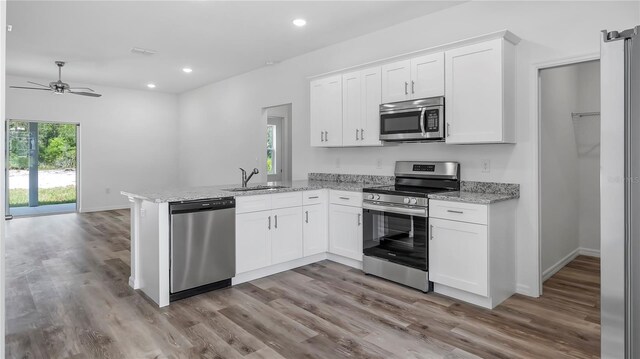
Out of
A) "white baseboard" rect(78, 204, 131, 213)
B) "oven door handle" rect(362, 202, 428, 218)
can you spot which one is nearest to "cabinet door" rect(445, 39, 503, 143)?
"oven door handle" rect(362, 202, 428, 218)

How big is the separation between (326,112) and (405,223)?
71.8 inches

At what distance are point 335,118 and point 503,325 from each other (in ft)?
9.21

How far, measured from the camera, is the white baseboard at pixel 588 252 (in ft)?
14.7

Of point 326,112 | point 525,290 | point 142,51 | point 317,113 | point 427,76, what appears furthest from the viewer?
point 142,51

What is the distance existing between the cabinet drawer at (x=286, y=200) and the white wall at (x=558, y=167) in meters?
2.36

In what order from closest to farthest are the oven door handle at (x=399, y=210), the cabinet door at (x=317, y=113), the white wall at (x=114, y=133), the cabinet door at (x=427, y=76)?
the oven door handle at (x=399, y=210)
the cabinet door at (x=427, y=76)
the cabinet door at (x=317, y=113)
the white wall at (x=114, y=133)

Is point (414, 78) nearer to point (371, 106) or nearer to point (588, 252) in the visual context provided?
point (371, 106)

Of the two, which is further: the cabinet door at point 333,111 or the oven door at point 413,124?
the cabinet door at point 333,111

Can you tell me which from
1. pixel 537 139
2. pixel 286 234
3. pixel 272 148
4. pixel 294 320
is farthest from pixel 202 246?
pixel 272 148

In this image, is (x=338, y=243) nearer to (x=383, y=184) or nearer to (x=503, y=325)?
(x=383, y=184)

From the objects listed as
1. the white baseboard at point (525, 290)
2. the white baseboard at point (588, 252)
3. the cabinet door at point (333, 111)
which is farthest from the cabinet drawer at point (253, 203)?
the white baseboard at point (588, 252)

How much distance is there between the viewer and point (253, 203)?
3711 mm

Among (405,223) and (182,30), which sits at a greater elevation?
(182,30)

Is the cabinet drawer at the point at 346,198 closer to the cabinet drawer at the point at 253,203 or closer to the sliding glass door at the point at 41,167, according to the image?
the cabinet drawer at the point at 253,203
